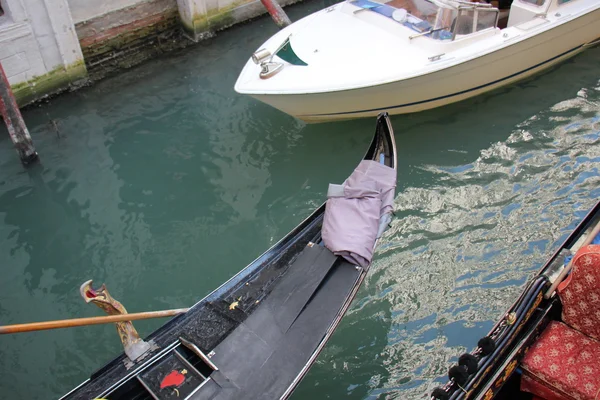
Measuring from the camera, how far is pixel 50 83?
615cm

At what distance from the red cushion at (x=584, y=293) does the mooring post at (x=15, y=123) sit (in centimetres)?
468

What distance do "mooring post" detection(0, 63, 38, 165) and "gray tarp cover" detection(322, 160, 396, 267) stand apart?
3.11 metres

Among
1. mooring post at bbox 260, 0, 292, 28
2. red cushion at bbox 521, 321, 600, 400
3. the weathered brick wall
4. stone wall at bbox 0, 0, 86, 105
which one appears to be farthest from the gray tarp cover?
the weathered brick wall

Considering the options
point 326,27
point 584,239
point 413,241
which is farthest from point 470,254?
point 326,27

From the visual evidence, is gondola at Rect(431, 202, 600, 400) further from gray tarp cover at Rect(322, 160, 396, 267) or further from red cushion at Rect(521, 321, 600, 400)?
gray tarp cover at Rect(322, 160, 396, 267)

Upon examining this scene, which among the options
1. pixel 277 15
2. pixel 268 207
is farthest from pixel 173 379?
pixel 277 15

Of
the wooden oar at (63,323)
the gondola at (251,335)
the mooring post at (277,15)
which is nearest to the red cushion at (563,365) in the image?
the gondola at (251,335)

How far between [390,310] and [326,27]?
300cm

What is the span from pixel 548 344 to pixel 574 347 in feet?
0.42

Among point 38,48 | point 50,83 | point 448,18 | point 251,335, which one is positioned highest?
point 448,18

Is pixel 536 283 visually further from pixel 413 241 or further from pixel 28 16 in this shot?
pixel 28 16

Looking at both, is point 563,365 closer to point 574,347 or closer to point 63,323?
point 574,347

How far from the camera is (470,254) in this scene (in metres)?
4.36

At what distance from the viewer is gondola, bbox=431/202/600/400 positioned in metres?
2.79
